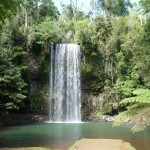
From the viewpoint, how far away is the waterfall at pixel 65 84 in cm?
2989

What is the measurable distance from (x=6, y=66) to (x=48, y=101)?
24.8 ft

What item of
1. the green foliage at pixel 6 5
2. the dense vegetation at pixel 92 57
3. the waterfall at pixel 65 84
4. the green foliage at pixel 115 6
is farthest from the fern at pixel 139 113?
the green foliage at pixel 115 6

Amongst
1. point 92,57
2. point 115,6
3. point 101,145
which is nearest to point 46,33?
point 92,57

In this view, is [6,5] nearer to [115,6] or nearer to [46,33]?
[46,33]

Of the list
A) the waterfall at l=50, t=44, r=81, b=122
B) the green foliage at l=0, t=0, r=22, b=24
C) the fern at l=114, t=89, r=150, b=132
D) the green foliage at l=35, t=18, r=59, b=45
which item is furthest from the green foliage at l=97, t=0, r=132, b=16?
the green foliage at l=0, t=0, r=22, b=24

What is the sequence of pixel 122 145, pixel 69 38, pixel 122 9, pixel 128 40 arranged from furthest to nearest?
1. pixel 122 9
2. pixel 69 38
3. pixel 128 40
4. pixel 122 145

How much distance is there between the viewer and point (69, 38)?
35.9 metres

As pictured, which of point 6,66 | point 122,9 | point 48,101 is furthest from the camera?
point 122,9

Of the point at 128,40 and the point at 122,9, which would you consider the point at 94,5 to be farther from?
the point at 128,40

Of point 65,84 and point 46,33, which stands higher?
point 46,33

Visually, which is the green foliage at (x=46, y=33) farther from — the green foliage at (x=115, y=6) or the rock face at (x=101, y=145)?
the rock face at (x=101, y=145)

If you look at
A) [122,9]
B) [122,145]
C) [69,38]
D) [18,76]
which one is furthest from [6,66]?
[122,9]

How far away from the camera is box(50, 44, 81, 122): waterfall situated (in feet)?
98.1

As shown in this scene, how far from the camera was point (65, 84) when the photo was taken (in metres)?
31.2
